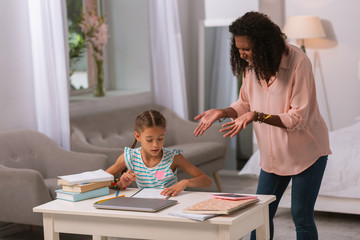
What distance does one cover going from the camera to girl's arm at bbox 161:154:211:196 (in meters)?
2.31

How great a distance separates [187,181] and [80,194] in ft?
1.45

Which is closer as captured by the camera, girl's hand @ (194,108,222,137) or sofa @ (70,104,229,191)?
girl's hand @ (194,108,222,137)

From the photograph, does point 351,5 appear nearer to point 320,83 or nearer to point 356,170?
point 320,83

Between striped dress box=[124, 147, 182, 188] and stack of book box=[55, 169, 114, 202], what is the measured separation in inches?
6.4

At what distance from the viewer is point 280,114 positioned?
2268 mm

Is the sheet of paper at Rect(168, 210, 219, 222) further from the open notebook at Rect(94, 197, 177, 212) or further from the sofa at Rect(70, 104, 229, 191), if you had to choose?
the sofa at Rect(70, 104, 229, 191)

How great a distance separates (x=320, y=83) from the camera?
6.09m

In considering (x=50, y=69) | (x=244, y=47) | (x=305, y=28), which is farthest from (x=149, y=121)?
(x=305, y=28)

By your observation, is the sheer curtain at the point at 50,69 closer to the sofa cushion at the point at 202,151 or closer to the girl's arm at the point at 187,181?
the sofa cushion at the point at 202,151

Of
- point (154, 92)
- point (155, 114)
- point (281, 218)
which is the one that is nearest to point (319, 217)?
point (281, 218)

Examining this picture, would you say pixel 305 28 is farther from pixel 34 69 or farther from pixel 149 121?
pixel 149 121

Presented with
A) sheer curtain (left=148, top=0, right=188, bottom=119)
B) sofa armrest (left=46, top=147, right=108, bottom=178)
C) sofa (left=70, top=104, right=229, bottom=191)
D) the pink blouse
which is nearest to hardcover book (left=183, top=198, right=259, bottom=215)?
the pink blouse

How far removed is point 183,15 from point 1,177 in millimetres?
3205

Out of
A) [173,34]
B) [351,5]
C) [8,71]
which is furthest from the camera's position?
[351,5]
